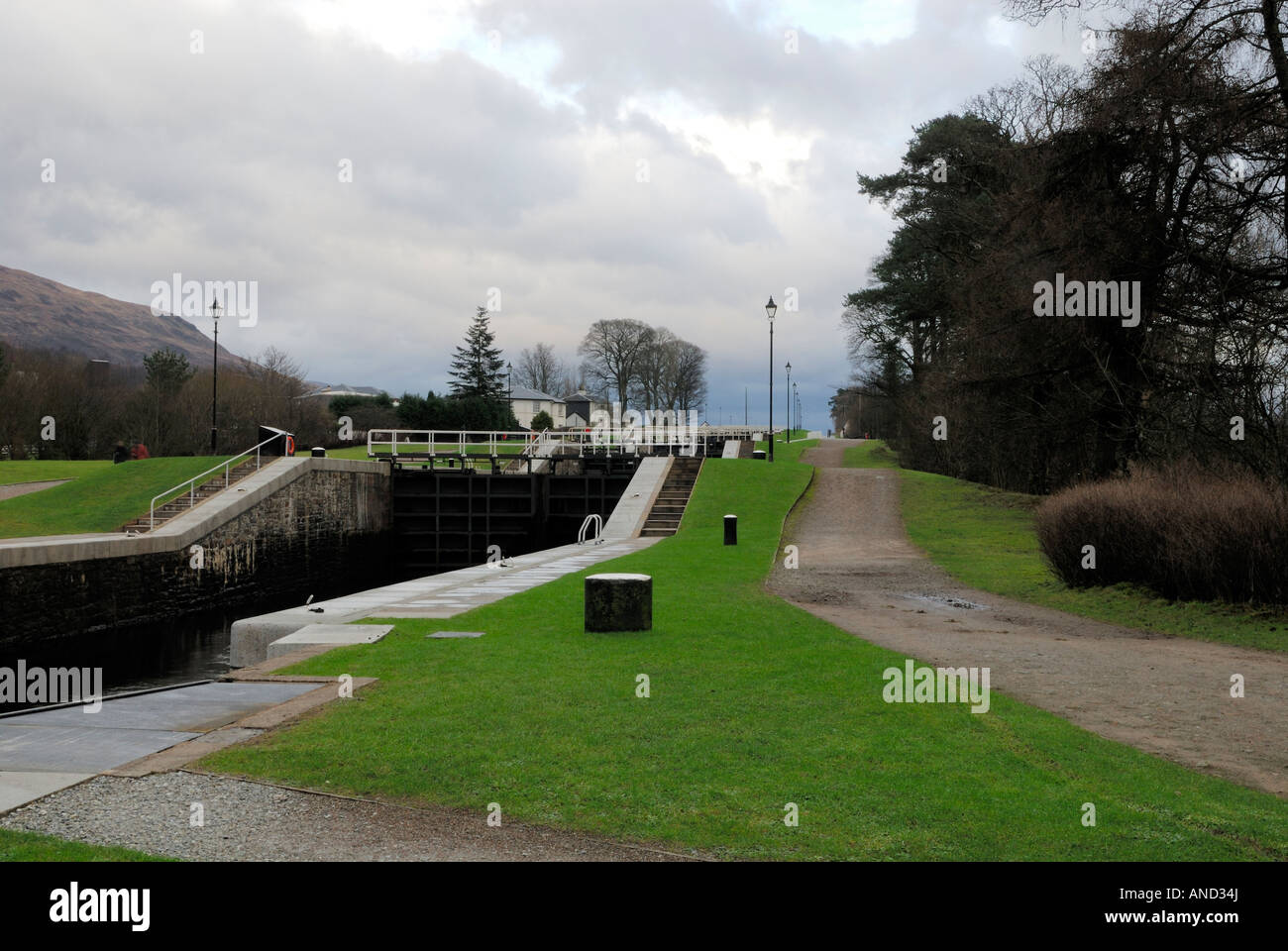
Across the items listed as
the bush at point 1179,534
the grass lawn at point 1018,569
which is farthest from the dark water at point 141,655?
the bush at point 1179,534

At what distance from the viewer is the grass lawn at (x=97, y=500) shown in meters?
25.6

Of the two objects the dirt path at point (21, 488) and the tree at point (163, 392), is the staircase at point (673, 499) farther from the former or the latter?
the tree at point (163, 392)

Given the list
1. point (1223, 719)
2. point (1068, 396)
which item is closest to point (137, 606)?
point (1223, 719)

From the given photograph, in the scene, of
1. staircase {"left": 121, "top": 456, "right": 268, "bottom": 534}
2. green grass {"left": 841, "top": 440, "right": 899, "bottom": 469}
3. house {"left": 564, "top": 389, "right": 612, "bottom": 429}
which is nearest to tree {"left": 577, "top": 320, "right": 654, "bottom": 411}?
house {"left": 564, "top": 389, "right": 612, "bottom": 429}

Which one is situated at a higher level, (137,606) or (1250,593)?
(1250,593)

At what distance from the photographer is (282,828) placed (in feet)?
16.4

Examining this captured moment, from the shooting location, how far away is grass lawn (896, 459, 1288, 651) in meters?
12.6

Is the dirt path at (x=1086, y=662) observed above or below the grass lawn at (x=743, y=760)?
below

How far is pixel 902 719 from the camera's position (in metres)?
7.15

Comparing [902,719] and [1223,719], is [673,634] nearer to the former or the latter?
[902,719]

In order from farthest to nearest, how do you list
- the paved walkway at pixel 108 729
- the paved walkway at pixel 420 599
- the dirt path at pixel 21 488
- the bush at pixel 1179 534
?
the dirt path at pixel 21 488
the bush at pixel 1179 534
the paved walkway at pixel 420 599
the paved walkway at pixel 108 729

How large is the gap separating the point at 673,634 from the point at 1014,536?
1768 centimetres

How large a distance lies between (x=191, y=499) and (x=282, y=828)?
940 inches

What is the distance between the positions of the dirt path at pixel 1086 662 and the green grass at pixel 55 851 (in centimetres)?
641
